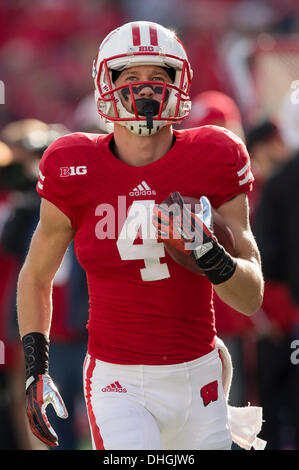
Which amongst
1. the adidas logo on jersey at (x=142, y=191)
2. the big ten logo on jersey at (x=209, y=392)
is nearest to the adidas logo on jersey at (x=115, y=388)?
the big ten logo on jersey at (x=209, y=392)

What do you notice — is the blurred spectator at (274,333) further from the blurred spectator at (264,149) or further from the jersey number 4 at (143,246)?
the jersey number 4 at (143,246)

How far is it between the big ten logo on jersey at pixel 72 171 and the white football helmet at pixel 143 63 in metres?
0.22

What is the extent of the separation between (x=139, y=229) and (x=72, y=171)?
31cm

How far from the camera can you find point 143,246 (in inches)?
132

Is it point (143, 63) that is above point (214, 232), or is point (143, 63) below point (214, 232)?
above

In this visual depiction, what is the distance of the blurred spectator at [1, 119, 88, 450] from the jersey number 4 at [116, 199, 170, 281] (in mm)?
2120

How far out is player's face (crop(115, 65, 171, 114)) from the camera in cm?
340

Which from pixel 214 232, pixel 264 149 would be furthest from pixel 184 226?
pixel 264 149

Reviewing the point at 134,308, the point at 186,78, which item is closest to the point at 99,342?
the point at 134,308

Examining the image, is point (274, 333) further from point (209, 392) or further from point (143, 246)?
point (143, 246)

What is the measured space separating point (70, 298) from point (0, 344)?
581 millimetres

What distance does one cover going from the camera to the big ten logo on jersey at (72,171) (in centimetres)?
338
